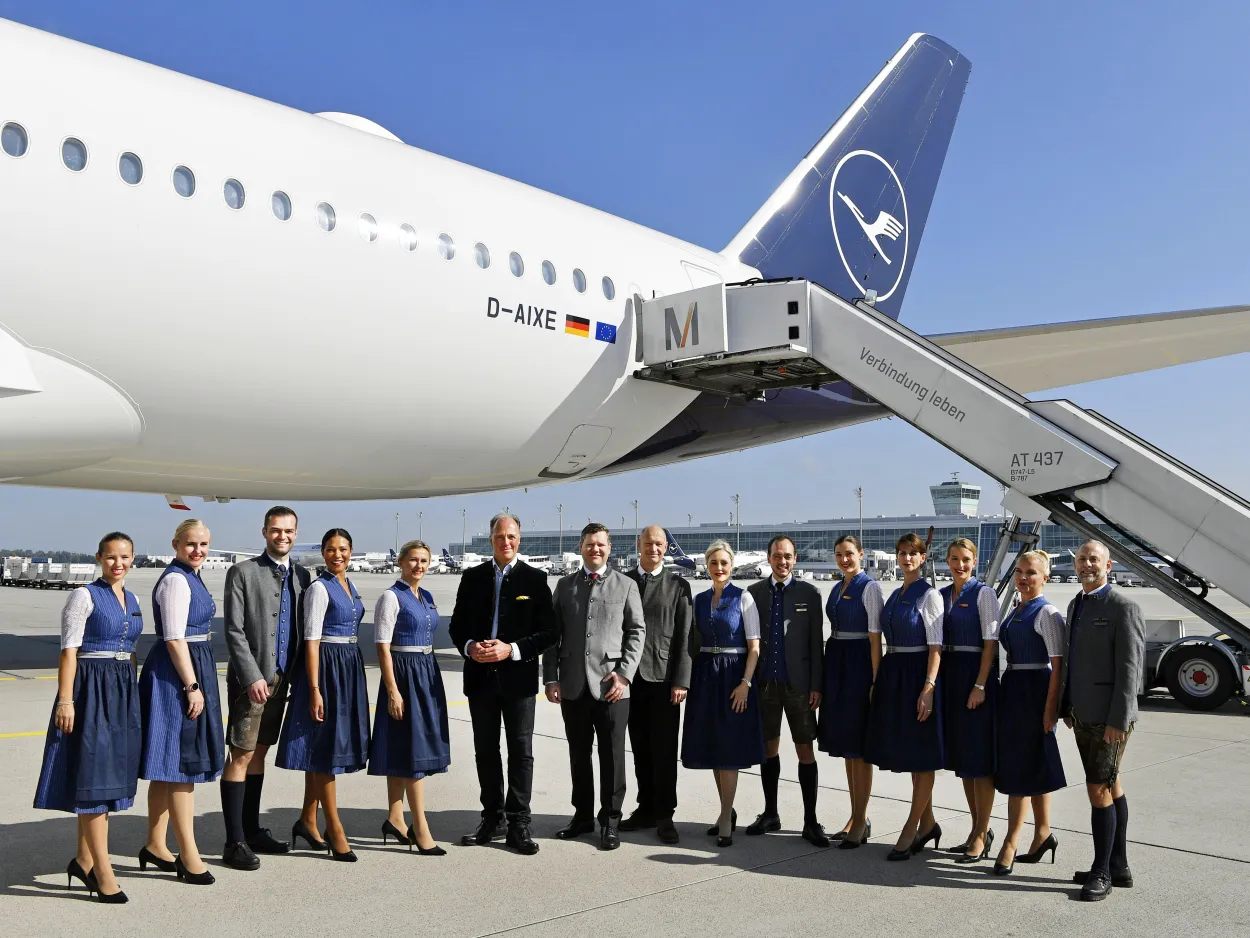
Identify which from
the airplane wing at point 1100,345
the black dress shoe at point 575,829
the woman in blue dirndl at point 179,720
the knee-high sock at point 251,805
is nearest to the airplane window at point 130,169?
the woman in blue dirndl at point 179,720

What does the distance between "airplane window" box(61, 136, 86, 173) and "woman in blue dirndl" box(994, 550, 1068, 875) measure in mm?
6889

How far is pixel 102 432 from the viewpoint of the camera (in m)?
8.11

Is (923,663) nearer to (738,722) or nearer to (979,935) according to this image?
(738,722)

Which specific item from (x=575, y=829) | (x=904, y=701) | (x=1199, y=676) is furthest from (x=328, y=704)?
(x=1199, y=676)

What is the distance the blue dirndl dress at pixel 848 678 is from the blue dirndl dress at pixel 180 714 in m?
3.31

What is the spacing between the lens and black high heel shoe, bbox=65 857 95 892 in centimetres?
467

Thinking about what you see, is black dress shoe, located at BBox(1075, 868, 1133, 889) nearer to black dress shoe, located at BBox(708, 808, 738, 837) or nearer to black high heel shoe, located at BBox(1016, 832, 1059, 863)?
black high heel shoe, located at BBox(1016, 832, 1059, 863)

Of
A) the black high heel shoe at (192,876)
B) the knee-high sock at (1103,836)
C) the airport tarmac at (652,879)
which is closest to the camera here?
the airport tarmac at (652,879)

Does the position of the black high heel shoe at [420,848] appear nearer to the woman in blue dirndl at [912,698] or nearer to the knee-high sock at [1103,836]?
the woman in blue dirndl at [912,698]

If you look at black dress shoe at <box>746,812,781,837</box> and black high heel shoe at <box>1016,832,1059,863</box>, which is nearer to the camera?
black high heel shoe at <box>1016,832,1059,863</box>

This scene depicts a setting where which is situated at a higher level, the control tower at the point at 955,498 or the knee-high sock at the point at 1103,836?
the control tower at the point at 955,498

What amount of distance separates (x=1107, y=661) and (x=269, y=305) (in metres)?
6.72

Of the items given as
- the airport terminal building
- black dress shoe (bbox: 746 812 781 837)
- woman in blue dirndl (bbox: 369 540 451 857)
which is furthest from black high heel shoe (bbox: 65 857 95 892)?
the airport terminal building

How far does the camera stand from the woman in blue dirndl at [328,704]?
5.36 metres
